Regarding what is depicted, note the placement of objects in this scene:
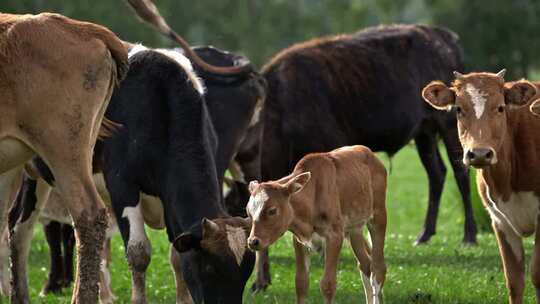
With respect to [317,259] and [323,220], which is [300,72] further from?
[323,220]

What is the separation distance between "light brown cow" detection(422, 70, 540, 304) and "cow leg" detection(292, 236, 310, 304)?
1.49 meters

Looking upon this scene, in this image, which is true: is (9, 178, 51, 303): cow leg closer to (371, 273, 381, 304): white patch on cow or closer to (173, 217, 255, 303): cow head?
(173, 217, 255, 303): cow head

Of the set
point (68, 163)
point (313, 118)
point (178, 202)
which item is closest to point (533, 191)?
point (178, 202)

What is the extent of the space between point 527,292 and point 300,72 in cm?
510

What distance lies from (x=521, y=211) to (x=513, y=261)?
435 millimetres

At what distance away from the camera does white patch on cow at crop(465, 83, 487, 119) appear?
903 centimetres

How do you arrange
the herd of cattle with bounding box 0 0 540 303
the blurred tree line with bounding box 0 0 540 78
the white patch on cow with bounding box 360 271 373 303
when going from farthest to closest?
the blurred tree line with bounding box 0 0 540 78, the white patch on cow with bounding box 360 271 373 303, the herd of cattle with bounding box 0 0 540 303

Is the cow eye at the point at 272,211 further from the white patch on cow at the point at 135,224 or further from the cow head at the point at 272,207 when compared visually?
the white patch on cow at the point at 135,224

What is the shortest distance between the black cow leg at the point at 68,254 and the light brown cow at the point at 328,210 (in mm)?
3814

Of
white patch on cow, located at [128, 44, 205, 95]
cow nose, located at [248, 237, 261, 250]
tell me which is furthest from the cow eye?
white patch on cow, located at [128, 44, 205, 95]

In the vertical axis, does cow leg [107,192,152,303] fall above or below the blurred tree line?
above

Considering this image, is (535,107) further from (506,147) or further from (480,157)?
(480,157)

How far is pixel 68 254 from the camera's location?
13.0 m

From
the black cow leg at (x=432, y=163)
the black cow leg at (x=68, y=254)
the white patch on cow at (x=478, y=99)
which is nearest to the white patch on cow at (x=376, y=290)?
the white patch on cow at (x=478, y=99)
